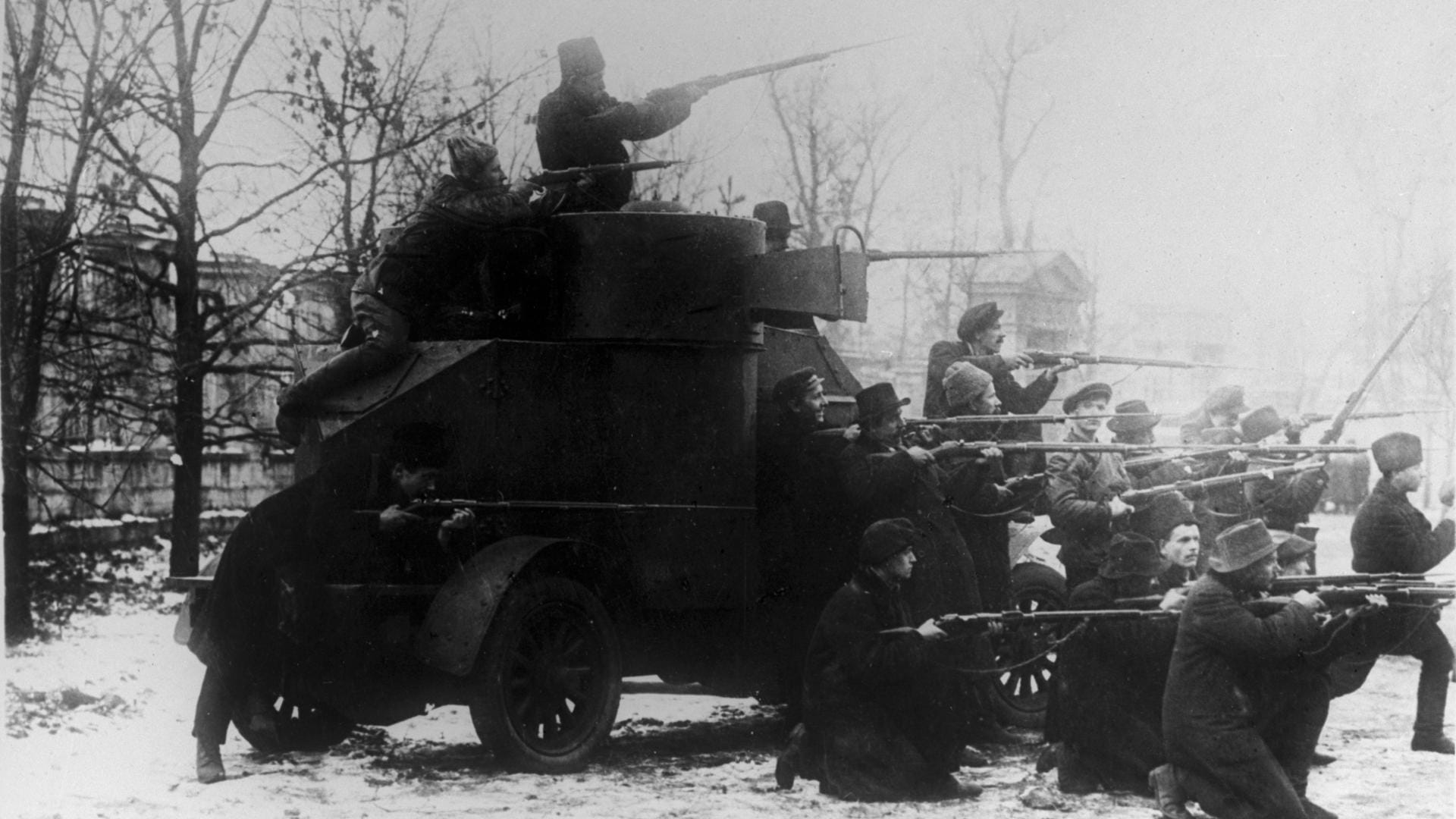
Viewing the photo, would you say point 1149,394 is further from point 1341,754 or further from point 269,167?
point 269,167

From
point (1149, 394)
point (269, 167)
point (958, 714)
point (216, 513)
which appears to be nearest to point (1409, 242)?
point (1149, 394)

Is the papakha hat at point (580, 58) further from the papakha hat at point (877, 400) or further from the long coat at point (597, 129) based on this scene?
the papakha hat at point (877, 400)

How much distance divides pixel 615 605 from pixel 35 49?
507 centimetres

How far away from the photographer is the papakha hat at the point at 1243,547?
6453 mm

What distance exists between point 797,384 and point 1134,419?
1.98 meters

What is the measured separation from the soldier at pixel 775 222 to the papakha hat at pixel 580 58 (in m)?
1.46

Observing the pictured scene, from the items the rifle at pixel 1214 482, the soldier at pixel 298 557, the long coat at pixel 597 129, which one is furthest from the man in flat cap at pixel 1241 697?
the long coat at pixel 597 129

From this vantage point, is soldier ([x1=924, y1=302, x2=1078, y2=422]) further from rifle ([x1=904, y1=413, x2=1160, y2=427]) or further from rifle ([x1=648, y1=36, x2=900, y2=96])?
rifle ([x1=648, y1=36, x2=900, y2=96])

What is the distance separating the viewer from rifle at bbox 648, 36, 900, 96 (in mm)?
8914

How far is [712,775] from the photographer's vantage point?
7.84 meters

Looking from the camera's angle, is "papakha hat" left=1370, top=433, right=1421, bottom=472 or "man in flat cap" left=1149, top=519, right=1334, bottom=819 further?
"papakha hat" left=1370, top=433, right=1421, bottom=472

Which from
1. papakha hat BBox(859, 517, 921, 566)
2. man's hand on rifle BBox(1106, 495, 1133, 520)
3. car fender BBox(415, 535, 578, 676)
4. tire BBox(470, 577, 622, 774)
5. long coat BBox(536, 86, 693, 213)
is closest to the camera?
papakha hat BBox(859, 517, 921, 566)

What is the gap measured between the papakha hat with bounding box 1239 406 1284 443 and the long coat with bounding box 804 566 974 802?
345 cm

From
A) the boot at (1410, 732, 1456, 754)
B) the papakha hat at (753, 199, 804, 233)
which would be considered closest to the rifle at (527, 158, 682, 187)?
the papakha hat at (753, 199, 804, 233)
